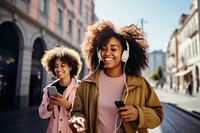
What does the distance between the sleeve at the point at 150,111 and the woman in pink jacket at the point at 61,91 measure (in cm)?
112

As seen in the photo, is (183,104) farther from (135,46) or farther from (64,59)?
(135,46)

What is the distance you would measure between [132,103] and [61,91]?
1395 mm

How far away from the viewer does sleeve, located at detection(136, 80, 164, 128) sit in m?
1.70

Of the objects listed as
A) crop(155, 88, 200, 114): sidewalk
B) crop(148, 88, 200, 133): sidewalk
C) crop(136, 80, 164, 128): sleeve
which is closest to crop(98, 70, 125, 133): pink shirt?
crop(136, 80, 164, 128): sleeve

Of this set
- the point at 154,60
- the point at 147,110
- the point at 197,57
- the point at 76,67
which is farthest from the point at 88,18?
the point at 154,60

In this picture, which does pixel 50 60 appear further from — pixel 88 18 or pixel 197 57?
pixel 197 57

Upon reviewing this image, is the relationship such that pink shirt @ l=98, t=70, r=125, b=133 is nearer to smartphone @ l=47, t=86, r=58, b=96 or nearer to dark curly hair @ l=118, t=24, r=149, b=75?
dark curly hair @ l=118, t=24, r=149, b=75

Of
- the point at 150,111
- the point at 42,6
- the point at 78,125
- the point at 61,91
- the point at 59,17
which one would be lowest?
the point at 78,125

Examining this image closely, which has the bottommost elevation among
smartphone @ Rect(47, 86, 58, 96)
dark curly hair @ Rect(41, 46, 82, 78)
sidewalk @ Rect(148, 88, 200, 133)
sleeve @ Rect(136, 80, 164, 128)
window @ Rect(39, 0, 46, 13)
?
sidewalk @ Rect(148, 88, 200, 133)

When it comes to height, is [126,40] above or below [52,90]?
above

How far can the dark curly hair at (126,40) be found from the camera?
2.11m

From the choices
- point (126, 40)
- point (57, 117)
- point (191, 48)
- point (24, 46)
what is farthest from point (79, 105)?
point (191, 48)

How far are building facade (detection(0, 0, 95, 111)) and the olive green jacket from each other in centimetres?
959

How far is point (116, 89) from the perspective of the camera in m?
1.95
